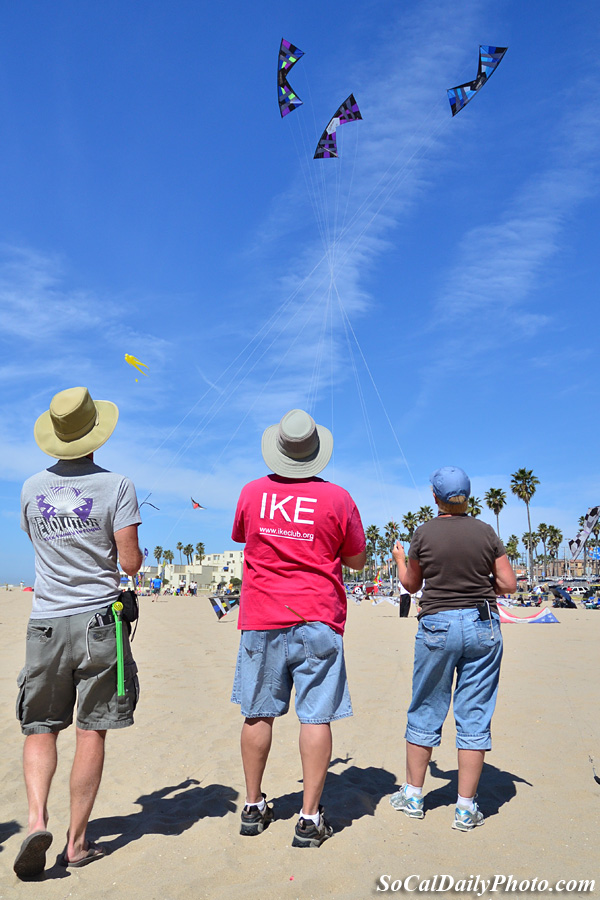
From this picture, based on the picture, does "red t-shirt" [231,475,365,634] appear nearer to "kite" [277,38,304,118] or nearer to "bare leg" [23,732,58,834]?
"bare leg" [23,732,58,834]

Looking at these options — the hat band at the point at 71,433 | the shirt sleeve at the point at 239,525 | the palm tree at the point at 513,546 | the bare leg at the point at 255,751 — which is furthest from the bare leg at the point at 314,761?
the palm tree at the point at 513,546

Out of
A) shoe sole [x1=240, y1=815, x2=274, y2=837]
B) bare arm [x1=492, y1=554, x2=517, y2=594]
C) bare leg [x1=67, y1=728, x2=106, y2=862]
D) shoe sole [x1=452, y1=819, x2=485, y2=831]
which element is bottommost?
shoe sole [x1=240, y1=815, x2=274, y2=837]

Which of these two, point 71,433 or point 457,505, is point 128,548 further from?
point 457,505

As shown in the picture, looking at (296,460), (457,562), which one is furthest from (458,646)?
(296,460)

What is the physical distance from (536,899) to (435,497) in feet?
6.21

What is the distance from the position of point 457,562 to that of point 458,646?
429 mm

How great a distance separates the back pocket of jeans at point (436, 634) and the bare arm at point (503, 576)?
0.39m

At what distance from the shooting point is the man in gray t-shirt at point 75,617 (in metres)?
2.81

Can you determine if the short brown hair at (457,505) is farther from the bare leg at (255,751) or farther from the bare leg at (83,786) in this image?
the bare leg at (83,786)

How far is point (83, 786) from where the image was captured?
2.78m

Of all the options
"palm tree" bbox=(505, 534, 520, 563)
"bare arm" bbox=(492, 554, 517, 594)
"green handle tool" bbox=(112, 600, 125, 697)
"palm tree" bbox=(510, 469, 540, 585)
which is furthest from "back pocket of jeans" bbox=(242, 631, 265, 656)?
"palm tree" bbox=(505, 534, 520, 563)

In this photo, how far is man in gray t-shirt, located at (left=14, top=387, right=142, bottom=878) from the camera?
281cm

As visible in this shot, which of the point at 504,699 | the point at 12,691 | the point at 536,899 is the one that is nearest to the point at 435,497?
the point at 536,899

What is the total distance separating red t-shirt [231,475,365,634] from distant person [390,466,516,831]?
0.48 m
